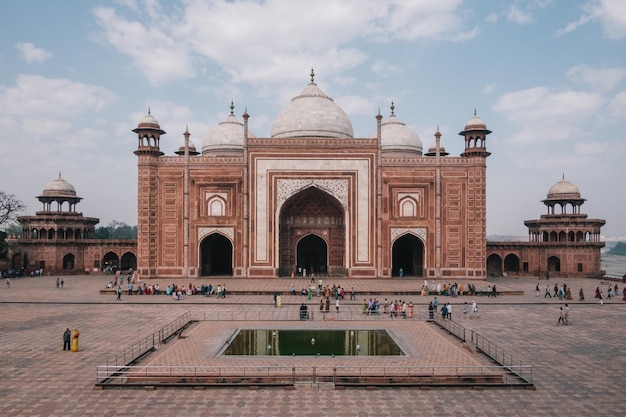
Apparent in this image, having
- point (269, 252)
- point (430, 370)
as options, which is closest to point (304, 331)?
point (430, 370)

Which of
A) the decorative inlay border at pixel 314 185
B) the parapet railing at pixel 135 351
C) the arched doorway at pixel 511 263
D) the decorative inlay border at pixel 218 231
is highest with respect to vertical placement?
the decorative inlay border at pixel 314 185

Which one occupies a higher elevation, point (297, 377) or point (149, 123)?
point (149, 123)

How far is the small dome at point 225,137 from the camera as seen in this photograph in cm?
3192

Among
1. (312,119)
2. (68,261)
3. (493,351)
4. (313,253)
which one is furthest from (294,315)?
(68,261)

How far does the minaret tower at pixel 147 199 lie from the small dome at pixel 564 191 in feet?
83.8

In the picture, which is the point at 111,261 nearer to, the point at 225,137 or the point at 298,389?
the point at 225,137

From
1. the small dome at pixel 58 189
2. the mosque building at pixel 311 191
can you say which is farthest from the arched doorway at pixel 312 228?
the small dome at pixel 58 189

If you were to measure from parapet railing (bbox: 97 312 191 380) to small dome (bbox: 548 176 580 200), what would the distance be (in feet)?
88.4

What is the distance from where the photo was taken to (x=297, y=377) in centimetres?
935

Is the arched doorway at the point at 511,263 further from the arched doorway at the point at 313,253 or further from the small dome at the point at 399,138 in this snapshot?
the arched doorway at the point at 313,253

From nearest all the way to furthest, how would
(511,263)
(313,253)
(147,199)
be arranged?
(147,199) → (313,253) → (511,263)

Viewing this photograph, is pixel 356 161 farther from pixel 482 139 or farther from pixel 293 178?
pixel 482 139

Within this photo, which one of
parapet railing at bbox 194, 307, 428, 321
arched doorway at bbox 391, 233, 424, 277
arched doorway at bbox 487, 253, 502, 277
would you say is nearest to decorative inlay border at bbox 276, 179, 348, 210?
arched doorway at bbox 391, 233, 424, 277

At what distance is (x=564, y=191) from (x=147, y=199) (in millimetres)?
26681
